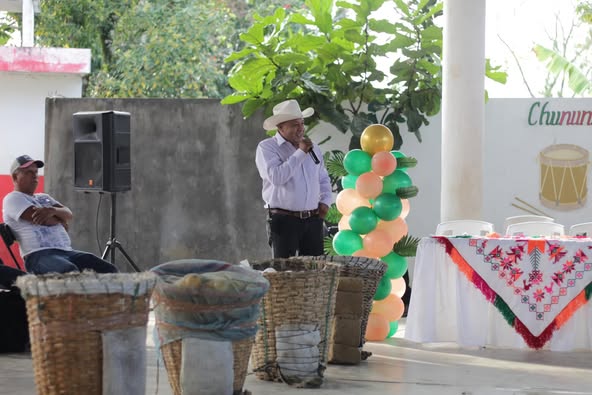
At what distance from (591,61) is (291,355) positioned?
19282 millimetres

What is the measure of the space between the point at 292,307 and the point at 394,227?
2.10 m

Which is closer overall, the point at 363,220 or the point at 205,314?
the point at 205,314

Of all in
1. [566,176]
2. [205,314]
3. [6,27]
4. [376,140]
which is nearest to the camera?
[205,314]

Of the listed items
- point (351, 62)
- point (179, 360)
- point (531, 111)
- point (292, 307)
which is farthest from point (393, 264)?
point (531, 111)

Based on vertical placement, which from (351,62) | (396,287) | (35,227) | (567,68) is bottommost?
(396,287)

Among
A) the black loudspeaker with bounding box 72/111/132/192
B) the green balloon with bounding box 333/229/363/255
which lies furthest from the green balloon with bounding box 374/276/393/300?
the black loudspeaker with bounding box 72/111/132/192

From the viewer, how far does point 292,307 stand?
17.3 feet

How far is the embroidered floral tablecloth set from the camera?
21.6ft

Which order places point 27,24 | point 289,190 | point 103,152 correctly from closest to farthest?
point 289,190, point 103,152, point 27,24

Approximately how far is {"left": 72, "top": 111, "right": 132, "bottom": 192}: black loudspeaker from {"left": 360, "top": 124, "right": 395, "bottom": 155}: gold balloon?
266cm

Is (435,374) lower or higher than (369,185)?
lower

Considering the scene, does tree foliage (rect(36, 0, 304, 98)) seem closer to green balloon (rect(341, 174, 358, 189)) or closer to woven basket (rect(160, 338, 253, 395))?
green balloon (rect(341, 174, 358, 189))

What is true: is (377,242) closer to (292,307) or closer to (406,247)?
(406,247)

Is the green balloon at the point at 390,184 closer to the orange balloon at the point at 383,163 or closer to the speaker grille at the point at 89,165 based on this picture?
the orange balloon at the point at 383,163
